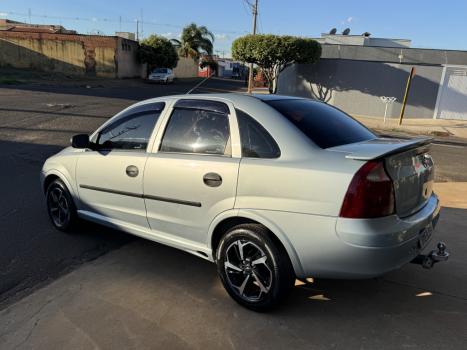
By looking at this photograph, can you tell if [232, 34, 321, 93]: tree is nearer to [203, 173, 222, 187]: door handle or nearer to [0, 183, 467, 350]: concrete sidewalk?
[0, 183, 467, 350]: concrete sidewalk

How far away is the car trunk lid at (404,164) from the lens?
296cm

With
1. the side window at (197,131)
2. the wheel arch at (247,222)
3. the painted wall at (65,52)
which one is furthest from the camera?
the painted wall at (65,52)

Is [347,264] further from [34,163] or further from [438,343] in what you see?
[34,163]

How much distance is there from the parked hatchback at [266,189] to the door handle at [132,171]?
0.06 ft

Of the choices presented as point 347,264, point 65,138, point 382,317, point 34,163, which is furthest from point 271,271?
point 65,138

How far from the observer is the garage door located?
1956 cm

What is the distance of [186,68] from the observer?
6222 centimetres

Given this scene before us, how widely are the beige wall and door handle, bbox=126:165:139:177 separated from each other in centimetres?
5467

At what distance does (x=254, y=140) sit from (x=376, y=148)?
0.90 meters

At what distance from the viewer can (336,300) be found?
3529mm

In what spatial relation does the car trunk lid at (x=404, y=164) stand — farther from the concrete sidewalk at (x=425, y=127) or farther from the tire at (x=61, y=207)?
the concrete sidewalk at (x=425, y=127)

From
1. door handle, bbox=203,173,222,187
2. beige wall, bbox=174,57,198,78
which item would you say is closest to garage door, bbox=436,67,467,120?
door handle, bbox=203,173,222,187

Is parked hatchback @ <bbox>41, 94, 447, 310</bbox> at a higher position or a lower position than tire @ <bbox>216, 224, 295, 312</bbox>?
higher

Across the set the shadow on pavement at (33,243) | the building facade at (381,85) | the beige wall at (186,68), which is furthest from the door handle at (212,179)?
the beige wall at (186,68)
